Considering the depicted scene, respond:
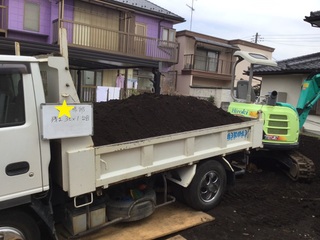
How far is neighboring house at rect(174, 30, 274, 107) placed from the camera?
2480 cm

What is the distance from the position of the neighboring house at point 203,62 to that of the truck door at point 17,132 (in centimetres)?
1938

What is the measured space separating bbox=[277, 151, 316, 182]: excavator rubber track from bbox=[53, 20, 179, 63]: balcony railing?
12.3 meters

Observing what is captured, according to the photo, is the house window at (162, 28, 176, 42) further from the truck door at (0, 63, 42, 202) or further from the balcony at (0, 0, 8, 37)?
the truck door at (0, 63, 42, 202)

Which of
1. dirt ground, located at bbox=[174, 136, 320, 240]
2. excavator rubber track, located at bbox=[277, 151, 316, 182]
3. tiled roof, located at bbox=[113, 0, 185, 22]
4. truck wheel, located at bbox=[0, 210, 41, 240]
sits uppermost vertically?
tiled roof, located at bbox=[113, 0, 185, 22]

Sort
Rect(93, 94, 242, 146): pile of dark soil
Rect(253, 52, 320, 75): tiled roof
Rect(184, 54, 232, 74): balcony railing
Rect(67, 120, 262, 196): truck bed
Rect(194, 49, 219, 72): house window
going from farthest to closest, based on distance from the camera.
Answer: Rect(194, 49, 219, 72): house window < Rect(184, 54, 232, 74): balcony railing < Rect(253, 52, 320, 75): tiled roof < Rect(93, 94, 242, 146): pile of dark soil < Rect(67, 120, 262, 196): truck bed

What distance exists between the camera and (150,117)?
13.9 ft

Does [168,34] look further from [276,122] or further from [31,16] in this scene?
[276,122]

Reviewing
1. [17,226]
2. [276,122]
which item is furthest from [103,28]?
[17,226]

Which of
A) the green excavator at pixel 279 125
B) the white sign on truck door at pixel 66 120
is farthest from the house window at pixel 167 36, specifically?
the white sign on truck door at pixel 66 120

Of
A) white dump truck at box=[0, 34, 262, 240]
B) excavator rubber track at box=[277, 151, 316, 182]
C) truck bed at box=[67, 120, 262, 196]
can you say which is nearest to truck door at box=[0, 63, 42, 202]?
white dump truck at box=[0, 34, 262, 240]

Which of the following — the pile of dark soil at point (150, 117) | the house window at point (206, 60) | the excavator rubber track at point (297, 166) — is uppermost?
the house window at point (206, 60)

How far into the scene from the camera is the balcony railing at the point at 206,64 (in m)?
25.2

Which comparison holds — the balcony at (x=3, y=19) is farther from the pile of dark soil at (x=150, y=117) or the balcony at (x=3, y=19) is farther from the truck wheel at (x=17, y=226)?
the truck wheel at (x=17, y=226)

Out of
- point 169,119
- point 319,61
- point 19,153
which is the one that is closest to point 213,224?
point 169,119
